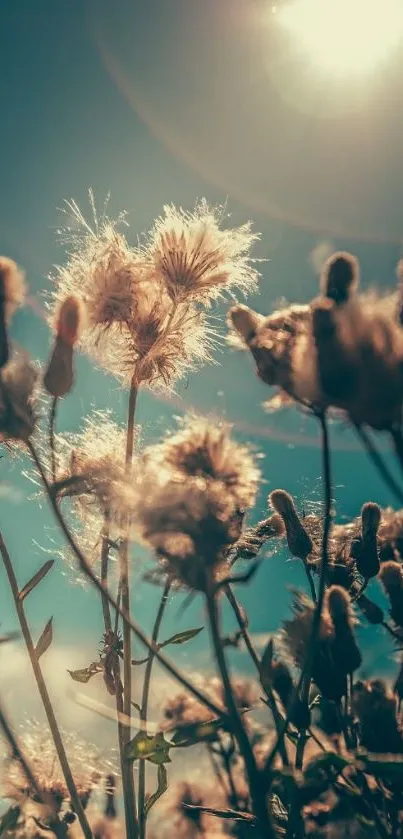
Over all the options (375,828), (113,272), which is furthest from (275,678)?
(113,272)

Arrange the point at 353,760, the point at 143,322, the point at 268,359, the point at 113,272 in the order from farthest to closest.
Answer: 1. the point at 113,272
2. the point at 143,322
3. the point at 268,359
4. the point at 353,760

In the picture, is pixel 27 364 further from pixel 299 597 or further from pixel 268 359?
pixel 299 597

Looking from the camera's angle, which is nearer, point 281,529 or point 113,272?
point 281,529

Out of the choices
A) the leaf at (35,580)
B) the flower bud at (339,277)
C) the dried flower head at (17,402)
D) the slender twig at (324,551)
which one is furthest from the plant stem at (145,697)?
the flower bud at (339,277)

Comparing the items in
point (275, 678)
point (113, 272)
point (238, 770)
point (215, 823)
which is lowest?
point (215, 823)

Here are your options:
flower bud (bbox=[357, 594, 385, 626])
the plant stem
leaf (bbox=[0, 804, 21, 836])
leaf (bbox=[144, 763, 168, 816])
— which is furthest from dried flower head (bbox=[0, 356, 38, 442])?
leaf (bbox=[0, 804, 21, 836])

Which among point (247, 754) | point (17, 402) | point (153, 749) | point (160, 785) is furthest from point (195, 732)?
point (17, 402)

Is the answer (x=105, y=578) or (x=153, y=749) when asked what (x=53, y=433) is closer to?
(x=105, y=578)
